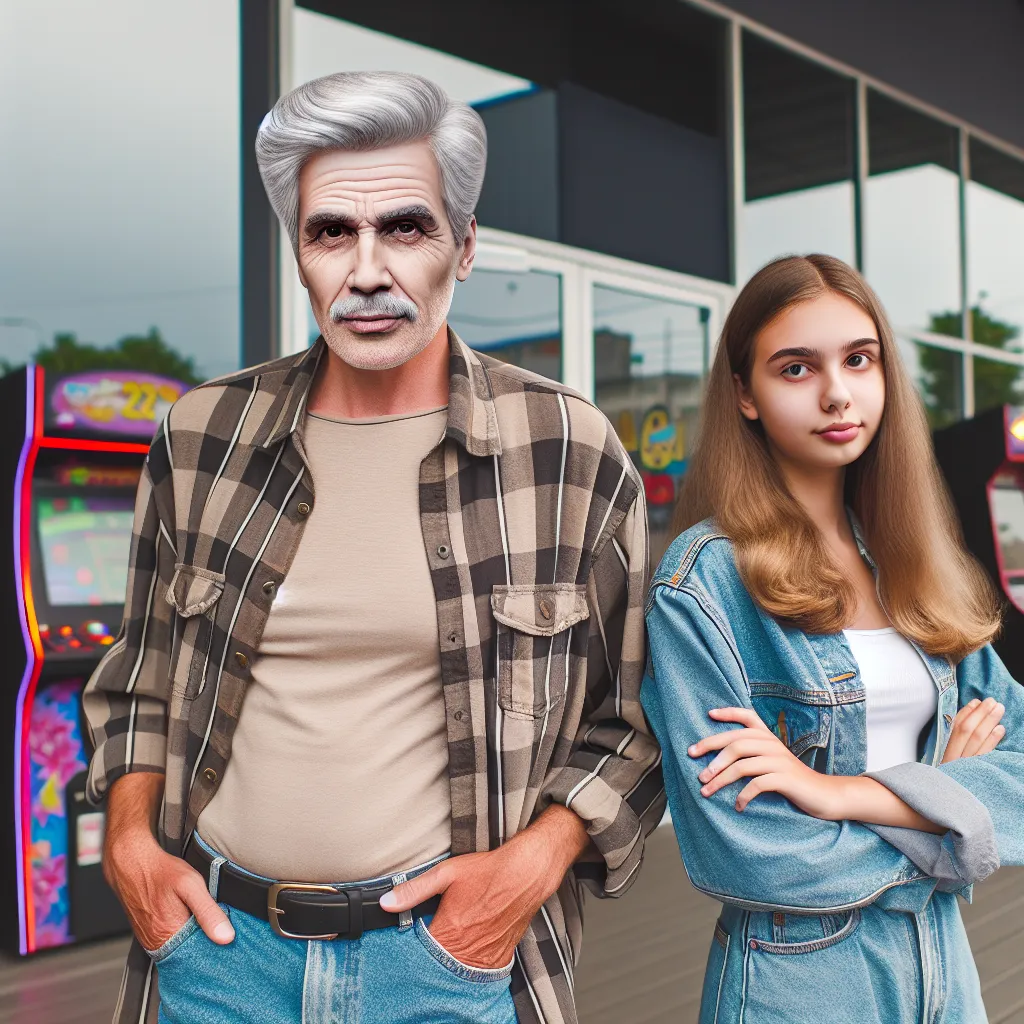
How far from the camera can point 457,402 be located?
49.3 inches

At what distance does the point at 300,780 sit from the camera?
1159mm

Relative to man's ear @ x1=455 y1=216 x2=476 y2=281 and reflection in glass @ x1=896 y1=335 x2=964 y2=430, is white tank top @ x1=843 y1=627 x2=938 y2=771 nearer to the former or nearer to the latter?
man's ear @ x1=455 y1=216 x2=476 y2=281

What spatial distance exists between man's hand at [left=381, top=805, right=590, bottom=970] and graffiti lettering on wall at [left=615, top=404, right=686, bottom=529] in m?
3.66

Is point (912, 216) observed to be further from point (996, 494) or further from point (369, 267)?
point (369, 267)

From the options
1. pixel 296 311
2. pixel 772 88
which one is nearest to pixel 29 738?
pixel 296 311

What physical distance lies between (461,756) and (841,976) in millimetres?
505

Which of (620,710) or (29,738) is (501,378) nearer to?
(620,710)

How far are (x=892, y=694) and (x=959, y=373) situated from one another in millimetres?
5897

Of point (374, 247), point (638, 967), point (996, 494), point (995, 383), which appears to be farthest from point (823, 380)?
point (995, 383)

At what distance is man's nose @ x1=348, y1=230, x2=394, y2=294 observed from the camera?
1.15 meters

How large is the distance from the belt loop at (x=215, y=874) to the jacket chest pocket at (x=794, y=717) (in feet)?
2.19

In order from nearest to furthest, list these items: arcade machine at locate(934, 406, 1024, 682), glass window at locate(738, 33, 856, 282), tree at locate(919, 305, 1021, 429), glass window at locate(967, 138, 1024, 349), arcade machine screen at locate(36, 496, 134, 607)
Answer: arcade machine screen at locate(36, 496, 134, 607) → arcade machine at locate(934, 406, 1024, 682) → glass window at locate(738, 33, 856, 282) → tree at locate(919, 305, 1021, 429) → glass window at locate(967, 138, 1024, 349)

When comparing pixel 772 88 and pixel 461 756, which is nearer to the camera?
pixel 461 756

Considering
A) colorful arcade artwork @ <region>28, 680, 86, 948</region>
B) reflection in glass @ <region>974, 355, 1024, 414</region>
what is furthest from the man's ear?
reflection in glass @ <region>974, 355, 1024, 414</region>
